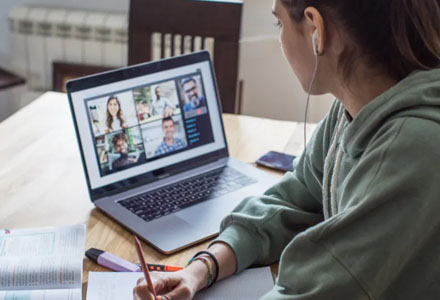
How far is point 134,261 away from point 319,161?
375 mm

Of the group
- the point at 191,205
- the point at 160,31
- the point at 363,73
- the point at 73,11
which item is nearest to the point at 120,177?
the point at 191,205

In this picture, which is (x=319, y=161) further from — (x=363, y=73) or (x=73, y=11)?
(x=73, y=11)

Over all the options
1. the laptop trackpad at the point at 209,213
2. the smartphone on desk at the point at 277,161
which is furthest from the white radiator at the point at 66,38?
the laptop trackpad at the point at 209,213

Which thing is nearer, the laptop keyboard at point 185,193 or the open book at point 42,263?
the open book at point 42,263

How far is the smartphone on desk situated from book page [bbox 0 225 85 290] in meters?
0.50

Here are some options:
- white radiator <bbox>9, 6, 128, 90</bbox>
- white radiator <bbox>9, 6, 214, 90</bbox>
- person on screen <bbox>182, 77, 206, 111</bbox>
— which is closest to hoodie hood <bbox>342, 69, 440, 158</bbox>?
person on screen <bbox>182, 77, 206, 111</bbox>

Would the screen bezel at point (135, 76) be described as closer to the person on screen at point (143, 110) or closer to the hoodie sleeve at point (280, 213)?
the person on screen at point (143, 110)

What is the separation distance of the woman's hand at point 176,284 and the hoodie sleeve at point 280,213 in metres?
0.09

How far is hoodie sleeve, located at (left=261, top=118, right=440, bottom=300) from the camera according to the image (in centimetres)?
82

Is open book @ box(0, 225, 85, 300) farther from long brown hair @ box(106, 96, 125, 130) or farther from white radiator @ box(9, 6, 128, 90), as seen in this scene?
white radiator @ box(9, 6, 128, 90)

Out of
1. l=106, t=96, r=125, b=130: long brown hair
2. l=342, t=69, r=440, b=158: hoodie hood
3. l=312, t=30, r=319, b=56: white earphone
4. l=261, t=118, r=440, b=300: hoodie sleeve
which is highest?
l=312, t=30, r=319, b=56: white earphone

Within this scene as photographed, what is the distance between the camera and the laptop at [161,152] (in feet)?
4.26

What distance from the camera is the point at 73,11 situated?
Result: 2971mm

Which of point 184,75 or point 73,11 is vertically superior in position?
point 184,75
